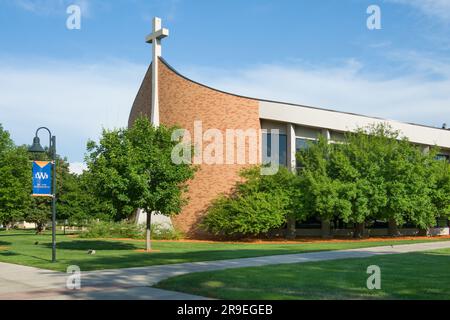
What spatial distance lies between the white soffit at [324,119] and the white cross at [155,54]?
911 cm

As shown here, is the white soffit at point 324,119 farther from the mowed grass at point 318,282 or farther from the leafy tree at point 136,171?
the mowed grass at point 318,282

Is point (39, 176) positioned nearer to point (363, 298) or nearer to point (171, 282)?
point (171, 282)

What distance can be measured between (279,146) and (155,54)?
13.5 metres

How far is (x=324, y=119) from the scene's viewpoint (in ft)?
126

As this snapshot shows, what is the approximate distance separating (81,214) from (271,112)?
2544 centimetres

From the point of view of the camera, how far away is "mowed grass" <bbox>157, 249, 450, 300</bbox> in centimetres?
991

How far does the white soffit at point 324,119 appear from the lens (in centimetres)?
3716

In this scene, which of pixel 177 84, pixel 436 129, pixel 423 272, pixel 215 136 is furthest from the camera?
pixel 436 129

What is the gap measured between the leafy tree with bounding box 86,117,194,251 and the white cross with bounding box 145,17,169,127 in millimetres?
14991
